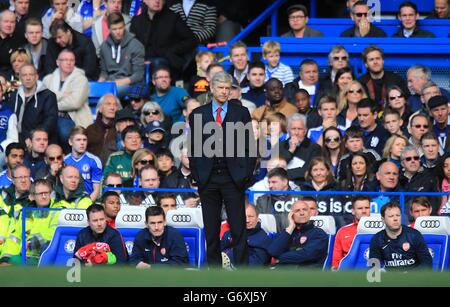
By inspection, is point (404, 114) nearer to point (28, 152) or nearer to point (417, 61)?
point (417, 61)

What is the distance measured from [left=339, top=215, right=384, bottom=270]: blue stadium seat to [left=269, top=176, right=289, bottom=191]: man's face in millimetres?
1423

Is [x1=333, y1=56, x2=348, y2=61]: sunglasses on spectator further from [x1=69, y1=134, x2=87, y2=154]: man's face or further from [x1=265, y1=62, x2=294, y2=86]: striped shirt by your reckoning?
[x1=69, y1=134, x2=87, y2=154]: man's face

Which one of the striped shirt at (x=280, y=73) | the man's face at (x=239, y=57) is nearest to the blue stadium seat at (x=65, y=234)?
the man's face at (x=239, y=57)

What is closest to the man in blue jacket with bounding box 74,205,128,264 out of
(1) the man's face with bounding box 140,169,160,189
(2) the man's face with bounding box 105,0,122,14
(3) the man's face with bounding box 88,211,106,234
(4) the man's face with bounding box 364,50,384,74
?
(3) the man's face with bounding box 88,211,106,234

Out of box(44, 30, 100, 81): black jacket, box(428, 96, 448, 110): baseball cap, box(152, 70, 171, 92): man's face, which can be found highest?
box(44, 30, 100, 81): black jacket

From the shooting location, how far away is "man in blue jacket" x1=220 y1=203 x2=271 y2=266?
43.7 feet

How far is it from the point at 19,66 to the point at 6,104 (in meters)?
0.90

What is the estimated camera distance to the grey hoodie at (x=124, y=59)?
18156mm

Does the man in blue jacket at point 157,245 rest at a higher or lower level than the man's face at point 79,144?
lower

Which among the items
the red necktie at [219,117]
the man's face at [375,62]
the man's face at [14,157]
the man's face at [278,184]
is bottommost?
the man's face at [278,184]

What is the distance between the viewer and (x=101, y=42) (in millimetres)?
18688

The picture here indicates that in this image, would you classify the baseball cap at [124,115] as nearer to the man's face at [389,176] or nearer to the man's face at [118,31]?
the man's face at [118,31]

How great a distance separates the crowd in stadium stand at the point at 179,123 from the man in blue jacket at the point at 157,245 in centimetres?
1
